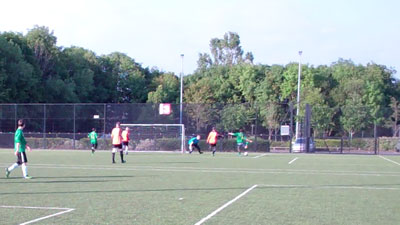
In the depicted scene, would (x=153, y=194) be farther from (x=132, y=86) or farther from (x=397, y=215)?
(x=132, y=86)

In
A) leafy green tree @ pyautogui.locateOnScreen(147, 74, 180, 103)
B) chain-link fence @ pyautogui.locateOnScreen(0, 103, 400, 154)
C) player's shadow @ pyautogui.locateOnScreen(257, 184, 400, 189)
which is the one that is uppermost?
leafy green tree @ pyautogui.locateOnScreen(147, 74, 180, 103)

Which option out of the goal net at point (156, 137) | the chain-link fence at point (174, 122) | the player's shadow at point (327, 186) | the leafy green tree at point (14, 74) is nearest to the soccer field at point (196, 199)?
the player's shadow at point (327, 186)

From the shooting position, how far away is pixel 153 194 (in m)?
12.6

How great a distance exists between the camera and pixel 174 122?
44562 millimetres

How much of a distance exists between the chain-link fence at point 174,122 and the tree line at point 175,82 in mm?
2317

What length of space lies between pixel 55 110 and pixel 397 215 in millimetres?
38875

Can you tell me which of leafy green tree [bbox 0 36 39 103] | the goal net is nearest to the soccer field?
the goal net

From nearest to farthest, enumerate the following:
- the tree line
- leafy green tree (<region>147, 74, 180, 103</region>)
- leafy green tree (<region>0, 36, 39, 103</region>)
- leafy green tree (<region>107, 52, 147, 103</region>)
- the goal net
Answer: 1. the goal net
2. leafy green tree (<region>0, 36, 39, 103</region>)
3. the tree line
4. leafy green tree (<region>147, 74, 180, 103</region>)
5. leafy green tree (<region>107, 52, 147, 103</region>)

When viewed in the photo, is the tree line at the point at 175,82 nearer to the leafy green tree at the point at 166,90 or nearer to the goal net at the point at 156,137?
the leafy green tree at the point at 166,90

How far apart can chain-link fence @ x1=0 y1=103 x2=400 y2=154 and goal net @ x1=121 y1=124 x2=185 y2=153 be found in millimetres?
79

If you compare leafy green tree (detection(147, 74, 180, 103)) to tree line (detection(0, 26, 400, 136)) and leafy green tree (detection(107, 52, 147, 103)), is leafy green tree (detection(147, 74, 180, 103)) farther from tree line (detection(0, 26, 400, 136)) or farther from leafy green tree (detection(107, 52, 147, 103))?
leafy green tree (detection(107, 52, 147, 103))

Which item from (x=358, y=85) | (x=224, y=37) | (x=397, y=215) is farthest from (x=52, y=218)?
(x=224, y=37)

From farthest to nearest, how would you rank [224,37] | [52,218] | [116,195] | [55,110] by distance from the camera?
[224,37]
[55,110]
[116,195]
[52,218]

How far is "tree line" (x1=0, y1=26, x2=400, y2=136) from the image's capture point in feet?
188
